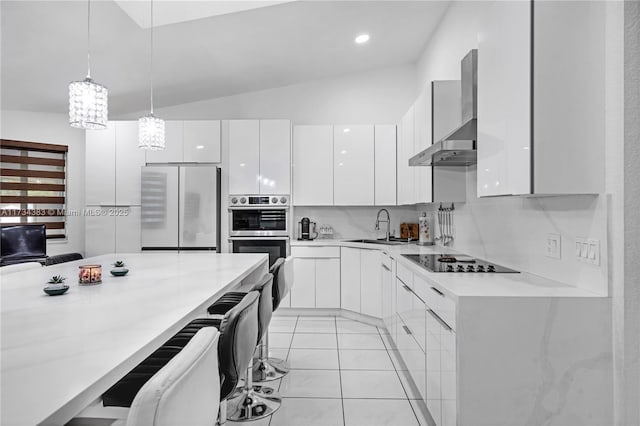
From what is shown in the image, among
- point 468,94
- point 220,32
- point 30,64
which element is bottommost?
point 468,94

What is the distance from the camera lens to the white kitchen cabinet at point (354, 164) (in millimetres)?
4914

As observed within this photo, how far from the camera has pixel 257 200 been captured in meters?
4.76

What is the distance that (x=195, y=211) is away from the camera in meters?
4.61

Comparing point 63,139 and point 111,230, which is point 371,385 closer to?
point 111,230

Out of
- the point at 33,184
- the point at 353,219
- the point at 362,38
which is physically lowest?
the point at 353,219

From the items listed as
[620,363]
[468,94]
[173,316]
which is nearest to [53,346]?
[173,316]

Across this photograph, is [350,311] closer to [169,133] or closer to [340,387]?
[340,387]

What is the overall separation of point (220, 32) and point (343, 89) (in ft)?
6.95

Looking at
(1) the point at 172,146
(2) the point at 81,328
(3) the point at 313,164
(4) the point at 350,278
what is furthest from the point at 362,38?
(2) the point at 81,328

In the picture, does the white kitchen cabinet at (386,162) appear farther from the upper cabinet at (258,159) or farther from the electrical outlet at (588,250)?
the electrical outlet at (588,250)

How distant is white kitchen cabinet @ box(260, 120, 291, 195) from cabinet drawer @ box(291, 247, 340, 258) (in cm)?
70

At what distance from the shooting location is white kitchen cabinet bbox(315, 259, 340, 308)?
4699 mm

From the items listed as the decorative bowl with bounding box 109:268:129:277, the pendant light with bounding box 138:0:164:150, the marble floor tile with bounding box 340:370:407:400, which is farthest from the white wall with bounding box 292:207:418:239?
the decorative bowl with bounding box 109:268:129:277

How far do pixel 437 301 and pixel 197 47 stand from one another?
3194 millimetres
